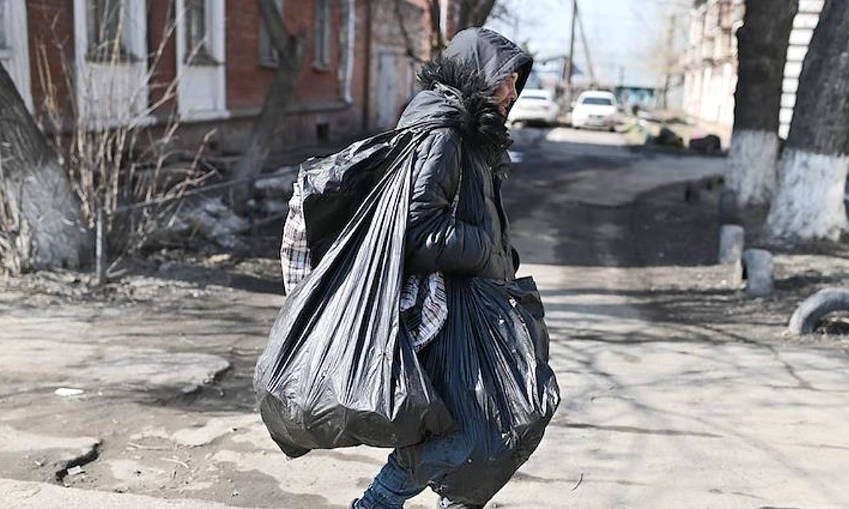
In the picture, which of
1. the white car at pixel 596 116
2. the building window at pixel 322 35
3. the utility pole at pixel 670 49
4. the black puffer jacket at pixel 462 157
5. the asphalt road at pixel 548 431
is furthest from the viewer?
the utility pole at pixel 670 49

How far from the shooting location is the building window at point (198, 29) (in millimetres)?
12719

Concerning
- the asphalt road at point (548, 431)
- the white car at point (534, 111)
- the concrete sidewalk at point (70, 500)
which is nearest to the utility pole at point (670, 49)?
the white car at point (534, 111)

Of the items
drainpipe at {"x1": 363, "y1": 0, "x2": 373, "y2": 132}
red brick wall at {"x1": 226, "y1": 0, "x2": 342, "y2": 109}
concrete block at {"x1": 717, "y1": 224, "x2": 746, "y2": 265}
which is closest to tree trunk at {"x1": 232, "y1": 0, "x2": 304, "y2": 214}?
red brick wall at {"x1": 226, "y1": 0, "x2": 342, "y2": 109}

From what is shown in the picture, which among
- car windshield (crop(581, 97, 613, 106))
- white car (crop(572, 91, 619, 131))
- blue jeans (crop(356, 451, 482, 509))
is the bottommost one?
blue jeans (crop(356, 451, 482, 509))

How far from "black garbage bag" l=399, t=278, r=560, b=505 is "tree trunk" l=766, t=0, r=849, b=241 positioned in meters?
6.61

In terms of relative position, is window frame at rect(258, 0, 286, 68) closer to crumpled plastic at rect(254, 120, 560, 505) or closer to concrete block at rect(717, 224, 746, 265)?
concrete block at rect(717, 224, 746, 265)

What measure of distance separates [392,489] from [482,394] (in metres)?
0.44

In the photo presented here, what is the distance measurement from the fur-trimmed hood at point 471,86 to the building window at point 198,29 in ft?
35.5

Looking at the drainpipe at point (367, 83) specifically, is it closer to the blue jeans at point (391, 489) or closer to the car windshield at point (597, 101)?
the car windshield at point (597, 101)

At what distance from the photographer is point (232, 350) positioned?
4973mm

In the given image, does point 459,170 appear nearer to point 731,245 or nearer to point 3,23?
point 731,245

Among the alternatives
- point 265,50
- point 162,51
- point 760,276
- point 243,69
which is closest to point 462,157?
point 760,276

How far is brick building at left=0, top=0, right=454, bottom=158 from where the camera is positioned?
8.02 metres

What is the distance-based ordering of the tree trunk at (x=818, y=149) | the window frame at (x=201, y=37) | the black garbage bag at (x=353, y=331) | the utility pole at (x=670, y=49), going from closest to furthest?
the black garbage bag at (x=353, y=331)
the tree trunk at (x=818, y=149)
the window frame at (x=201, y=37)
the utility pole at (x=670, y=49)
